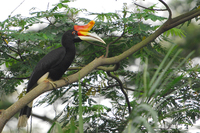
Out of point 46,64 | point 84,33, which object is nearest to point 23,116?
point 46,64

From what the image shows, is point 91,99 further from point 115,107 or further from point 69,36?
point 69,36

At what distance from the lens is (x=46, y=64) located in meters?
2.14

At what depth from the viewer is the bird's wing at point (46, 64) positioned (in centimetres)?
213

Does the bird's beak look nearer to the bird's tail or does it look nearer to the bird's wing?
the bird's wing

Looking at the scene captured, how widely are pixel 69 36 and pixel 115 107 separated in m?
0.99

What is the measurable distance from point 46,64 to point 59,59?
125 mm

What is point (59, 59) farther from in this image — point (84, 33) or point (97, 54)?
point (97, 54)

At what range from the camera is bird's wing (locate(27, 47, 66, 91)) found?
213cm

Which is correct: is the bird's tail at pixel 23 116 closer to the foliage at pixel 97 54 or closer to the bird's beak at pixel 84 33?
the foliage at pixel 97 54

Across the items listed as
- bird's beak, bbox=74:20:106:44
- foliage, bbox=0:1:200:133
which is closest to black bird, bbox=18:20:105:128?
bird's beak, bbox=74:20:106:44

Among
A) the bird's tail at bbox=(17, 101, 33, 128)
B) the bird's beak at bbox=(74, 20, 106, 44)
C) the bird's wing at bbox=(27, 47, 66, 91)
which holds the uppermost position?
the bird's beak at bbox=(74, 20, 106, 44)

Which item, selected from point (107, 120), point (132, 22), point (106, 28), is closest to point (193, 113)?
point (107, 120)

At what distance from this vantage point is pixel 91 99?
2656mm

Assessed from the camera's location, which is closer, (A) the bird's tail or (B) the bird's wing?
(B) the bird's wing
